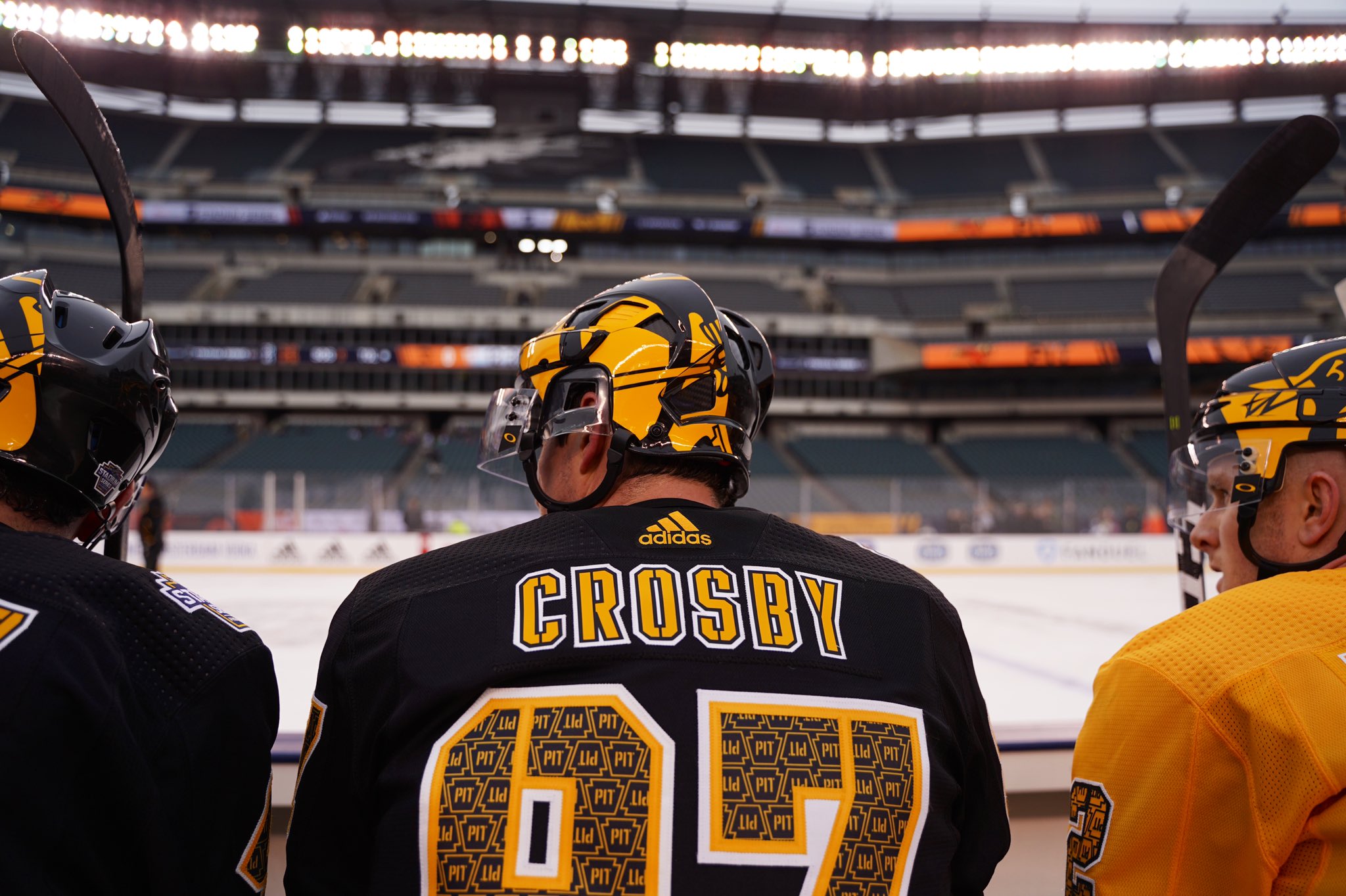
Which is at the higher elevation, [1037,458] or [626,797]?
[626,797]

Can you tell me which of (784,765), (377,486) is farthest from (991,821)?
(377,486)

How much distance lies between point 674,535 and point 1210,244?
2172mm

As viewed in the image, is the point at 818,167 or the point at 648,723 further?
the point at 818,167

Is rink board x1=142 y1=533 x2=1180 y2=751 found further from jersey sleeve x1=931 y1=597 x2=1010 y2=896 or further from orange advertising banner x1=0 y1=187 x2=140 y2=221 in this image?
orange advertising banner x1=0 y1=187 x2=140 y2=221

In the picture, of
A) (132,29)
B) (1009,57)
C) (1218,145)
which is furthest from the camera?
(1218,145)

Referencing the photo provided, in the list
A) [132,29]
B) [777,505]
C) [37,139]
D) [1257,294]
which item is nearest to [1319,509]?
[777,505]

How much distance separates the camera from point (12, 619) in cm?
106

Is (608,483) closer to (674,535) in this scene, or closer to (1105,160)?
(674,535)

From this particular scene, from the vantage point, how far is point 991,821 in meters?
1.31

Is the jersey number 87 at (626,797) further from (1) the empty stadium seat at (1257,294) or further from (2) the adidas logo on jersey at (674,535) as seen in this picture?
(1) the empty stadium seat at (1257,294)

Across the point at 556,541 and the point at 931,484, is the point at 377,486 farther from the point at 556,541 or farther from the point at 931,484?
the point at 556,541

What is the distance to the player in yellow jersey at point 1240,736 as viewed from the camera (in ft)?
3.56

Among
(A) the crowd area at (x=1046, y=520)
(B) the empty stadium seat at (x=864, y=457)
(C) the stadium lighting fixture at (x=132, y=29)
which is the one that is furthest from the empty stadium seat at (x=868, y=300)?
(C) the stadium lighting fixture at (x=132, y=29)

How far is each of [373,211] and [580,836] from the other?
28.3 meters
